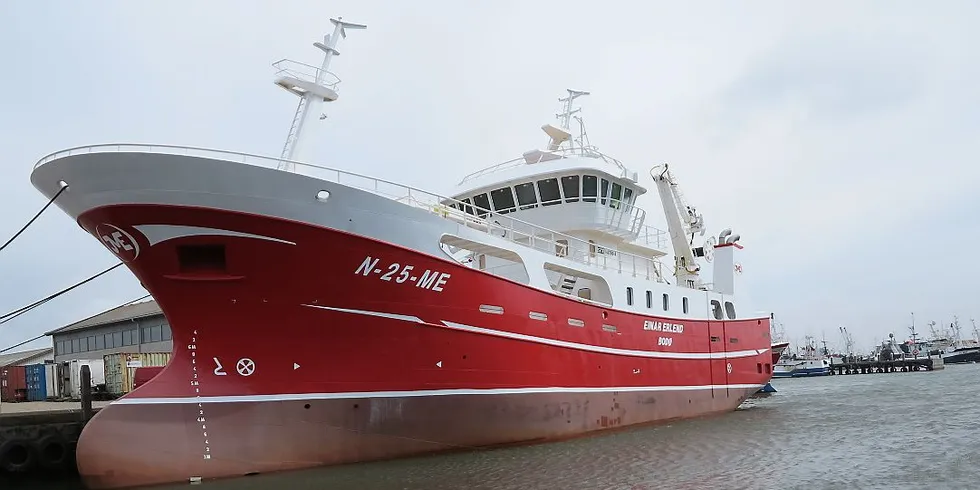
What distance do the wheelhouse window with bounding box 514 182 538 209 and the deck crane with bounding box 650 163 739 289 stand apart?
19.8 ft

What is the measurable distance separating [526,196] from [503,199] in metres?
0.56

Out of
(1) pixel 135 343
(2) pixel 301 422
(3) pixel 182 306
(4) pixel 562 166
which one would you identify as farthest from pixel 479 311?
(1) pixel 135 343

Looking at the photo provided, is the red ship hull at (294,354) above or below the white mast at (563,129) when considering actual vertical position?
below

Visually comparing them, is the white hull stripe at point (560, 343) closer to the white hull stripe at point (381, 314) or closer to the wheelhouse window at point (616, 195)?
the white hull stripe at point (381, 314)

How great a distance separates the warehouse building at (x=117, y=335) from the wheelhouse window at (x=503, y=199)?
12606 millimetres

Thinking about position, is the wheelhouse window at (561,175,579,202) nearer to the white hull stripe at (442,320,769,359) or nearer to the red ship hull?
the white hull stripe at (442,320,769,359)

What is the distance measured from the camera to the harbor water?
9.63 metres

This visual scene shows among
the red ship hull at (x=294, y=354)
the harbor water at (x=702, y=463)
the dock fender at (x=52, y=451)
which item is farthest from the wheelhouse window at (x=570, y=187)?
the dock fender at (x=52, y=451)

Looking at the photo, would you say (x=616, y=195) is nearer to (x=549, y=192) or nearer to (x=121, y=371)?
(x=549, y=192)

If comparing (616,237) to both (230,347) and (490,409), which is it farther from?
(230,347)

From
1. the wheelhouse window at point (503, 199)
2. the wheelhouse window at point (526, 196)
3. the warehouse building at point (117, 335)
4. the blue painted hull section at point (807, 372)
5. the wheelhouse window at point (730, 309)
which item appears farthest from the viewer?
the blue painted hull section at point (807, 372)

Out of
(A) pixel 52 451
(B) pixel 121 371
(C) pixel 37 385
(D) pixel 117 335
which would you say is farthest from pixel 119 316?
(A) pixel 52 451

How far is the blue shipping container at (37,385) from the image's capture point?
2084cm

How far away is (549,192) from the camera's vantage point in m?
16.1
